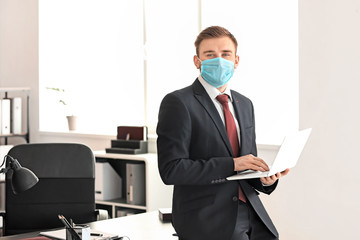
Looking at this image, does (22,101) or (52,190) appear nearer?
(52,190)

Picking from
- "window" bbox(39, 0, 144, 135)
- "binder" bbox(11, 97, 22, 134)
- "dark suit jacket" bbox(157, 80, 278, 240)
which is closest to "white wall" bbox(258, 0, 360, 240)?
"dark suit jacket" bbox(157, 80, 278, 240)

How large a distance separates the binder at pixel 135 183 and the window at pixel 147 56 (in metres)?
0.70

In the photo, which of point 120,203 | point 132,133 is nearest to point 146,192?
point 120,203

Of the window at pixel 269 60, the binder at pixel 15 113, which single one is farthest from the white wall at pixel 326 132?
the binder at pixel 15 113

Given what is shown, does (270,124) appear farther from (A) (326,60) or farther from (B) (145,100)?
(B) (145,100)

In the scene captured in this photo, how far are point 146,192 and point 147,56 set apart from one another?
4.27 ft

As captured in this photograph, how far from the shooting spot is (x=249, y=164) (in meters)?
2.00

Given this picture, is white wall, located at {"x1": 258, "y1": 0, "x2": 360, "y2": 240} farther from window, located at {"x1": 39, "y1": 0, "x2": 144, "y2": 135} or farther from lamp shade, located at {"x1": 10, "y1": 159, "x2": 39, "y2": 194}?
lamp shade, located at {"x1": 10, "y1": 159, "x2": 39, "y2": 194}

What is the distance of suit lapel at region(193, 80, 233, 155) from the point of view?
206 cm

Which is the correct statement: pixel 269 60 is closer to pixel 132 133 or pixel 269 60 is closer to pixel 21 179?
pixel 132 133

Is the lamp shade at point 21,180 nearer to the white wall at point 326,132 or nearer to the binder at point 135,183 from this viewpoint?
the white wall at point 326,132

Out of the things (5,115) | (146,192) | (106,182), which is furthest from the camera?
(5,115)

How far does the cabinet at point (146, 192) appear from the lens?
4.50m

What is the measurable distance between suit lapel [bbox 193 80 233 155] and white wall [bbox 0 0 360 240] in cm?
178
